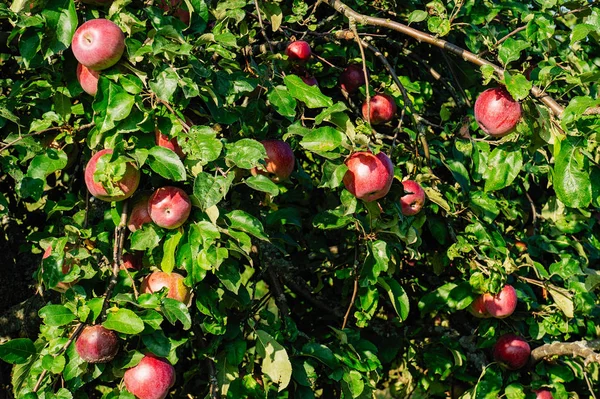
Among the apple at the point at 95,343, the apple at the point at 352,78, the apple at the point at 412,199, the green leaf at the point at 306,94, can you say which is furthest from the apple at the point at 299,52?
the apple at the point at 95,343

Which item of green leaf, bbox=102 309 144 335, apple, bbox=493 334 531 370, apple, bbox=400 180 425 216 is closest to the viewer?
green leaf, bbox=102 309 144 335

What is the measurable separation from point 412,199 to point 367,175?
37 cm

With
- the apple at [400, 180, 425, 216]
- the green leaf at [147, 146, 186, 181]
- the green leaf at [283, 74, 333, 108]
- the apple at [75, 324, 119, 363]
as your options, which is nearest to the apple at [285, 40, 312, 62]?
the green leaf at [283, 74, 333, 108]

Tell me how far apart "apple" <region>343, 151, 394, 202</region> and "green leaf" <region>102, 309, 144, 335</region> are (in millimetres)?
530

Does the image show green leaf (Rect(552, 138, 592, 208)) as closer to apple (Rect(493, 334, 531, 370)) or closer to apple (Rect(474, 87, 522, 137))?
apple (Rect(474, 87, 522, 137))

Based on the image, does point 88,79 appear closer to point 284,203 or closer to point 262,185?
point 262,185

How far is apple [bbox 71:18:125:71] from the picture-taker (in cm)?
140

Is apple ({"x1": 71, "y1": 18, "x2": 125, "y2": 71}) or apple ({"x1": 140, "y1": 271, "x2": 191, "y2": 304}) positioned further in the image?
apple ({"x1": 140, "y1": 271, "x2": 191, "y2": 304})

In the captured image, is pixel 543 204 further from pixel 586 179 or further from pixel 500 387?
pixel 586 179

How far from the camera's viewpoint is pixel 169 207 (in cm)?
141

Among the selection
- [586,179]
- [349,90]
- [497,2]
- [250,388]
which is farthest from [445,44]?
[497,2]

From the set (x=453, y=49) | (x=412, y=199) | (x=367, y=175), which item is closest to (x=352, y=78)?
(x=412, y=199)

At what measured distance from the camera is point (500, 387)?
85.5 inches

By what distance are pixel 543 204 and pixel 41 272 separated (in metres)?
1.99
